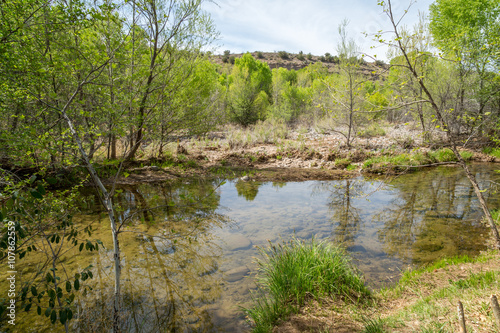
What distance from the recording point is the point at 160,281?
13.9 ft

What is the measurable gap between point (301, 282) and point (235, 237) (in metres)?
2.54

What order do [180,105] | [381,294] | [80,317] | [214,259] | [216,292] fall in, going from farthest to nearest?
1. [180,105]
2. [214,259]
3. [216,292]
4. [381,294]
5. [80,317]

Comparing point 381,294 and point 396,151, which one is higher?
point 396,151

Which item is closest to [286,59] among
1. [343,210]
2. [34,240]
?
[343,210]

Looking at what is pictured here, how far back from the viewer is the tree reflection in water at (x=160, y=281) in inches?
131

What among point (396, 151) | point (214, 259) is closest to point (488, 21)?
point (396, 151)

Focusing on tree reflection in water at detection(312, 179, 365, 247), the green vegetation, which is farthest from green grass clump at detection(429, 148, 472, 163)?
tree reflection in water at detection(312, 179, 365, 247)

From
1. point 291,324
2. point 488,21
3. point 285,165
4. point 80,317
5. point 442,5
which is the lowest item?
point 80,317

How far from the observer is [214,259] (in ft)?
16.4

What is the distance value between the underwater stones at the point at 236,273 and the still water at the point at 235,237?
0.09 ft

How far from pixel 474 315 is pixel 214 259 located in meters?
3.78

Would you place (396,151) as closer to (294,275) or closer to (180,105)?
(180,105)

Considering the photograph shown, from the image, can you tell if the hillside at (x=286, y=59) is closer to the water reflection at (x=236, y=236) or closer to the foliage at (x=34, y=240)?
the water reflection at (x=236, y=236)

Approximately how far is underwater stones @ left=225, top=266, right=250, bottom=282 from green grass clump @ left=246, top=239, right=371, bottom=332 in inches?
21.8
